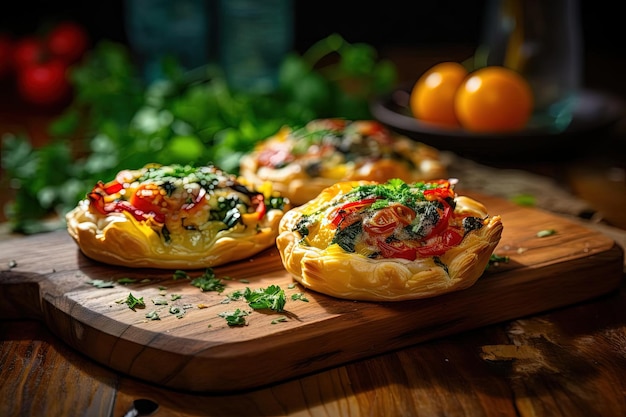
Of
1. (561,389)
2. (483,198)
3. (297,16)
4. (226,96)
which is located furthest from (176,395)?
(297,16)

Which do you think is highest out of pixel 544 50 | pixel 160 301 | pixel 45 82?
pixel 544 50

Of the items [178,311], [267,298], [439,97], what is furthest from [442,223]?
[439,97]

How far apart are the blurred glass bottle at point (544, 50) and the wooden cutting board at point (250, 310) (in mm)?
1825

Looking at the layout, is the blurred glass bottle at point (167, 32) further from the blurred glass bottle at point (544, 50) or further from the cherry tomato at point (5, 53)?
the blurred glass bottle at point (544, 50)

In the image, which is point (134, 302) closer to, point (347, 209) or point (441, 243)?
Answer: point (347, 209)

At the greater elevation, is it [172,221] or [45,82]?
[172,221]

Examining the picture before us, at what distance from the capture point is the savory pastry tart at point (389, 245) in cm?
311

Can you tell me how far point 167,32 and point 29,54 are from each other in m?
1.24

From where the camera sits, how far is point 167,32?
6230 millimetres

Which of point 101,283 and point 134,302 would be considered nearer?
point 134,302

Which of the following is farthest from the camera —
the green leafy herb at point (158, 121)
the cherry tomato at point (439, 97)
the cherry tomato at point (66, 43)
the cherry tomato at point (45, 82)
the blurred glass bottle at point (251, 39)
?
the cherry tomato at point (66, 43)

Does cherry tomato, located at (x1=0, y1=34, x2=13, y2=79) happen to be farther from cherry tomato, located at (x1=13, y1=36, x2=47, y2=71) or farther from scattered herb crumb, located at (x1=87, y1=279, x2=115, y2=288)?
scattered herb crumb, located at (x1=87, y1=279, x2=115, y2=288)

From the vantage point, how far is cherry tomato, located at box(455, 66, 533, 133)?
16.4 feet

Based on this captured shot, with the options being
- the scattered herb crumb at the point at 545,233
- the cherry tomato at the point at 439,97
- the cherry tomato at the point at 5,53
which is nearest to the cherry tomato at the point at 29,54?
the cherry tomato at the point at 5,53
